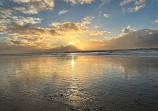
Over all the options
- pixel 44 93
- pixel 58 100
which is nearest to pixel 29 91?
pixel 44 93

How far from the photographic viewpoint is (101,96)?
6.88 m

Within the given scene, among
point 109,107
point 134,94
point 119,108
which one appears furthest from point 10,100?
point 134,94

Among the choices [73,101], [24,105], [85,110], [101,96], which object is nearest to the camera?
[85,110]

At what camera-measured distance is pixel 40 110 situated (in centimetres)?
539

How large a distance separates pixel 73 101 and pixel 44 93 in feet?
7.92

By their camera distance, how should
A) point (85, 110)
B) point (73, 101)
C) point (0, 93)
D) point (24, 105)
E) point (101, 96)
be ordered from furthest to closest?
point (0, 93) → point (101, 96) → point (73, 101) → point (24, 105) → point (85, 110)

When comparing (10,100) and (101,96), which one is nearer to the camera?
(10,100)

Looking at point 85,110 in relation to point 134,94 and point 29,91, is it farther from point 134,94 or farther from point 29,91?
point 29,91

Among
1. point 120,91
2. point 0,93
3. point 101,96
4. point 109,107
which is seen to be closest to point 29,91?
point 0,93

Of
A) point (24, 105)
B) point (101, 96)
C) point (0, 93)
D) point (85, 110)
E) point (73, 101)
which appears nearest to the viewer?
point (85, 110)

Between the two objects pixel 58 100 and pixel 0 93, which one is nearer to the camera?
pixel 58 100

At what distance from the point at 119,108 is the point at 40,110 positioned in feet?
12.8

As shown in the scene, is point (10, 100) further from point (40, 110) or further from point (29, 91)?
point (40, 110)

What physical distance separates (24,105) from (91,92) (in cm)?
416
